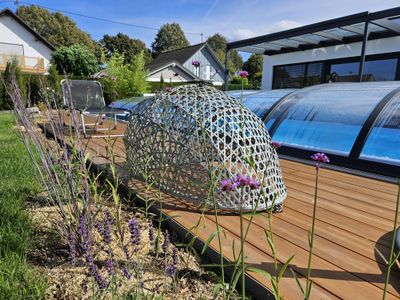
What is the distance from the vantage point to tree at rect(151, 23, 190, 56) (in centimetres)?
4969

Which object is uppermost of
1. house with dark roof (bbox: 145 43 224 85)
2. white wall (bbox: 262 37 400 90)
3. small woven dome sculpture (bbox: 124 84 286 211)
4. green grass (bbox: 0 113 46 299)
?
house with dark roof (bbox: 145 43 224 85)

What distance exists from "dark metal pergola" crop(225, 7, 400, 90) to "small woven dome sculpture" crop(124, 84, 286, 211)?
5548 mm

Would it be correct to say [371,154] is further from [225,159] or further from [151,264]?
[151,264]

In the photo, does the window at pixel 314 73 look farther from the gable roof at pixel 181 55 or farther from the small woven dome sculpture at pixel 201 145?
the gable roof at pixel 181 55

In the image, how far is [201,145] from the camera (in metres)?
1.92

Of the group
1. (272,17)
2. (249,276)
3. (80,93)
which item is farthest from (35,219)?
(272,17)

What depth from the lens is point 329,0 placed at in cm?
1073

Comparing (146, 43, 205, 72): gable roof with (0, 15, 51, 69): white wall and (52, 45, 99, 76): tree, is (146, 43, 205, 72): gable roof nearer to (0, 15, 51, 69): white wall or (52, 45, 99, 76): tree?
(52, 45, 99, 76): tree

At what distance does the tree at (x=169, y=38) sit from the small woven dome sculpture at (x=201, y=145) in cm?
5022

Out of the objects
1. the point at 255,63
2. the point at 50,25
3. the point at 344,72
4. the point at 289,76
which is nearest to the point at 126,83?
the point at 289,76

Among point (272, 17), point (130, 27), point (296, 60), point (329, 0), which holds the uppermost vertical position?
point (130, 27)

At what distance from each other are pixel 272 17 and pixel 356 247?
1773 cm

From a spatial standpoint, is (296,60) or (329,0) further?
(296,60)

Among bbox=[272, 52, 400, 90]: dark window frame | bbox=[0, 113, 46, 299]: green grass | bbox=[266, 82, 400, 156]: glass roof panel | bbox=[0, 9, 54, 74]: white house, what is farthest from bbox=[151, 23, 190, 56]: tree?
bbox=[0, 113, 46, 299]: green grass
